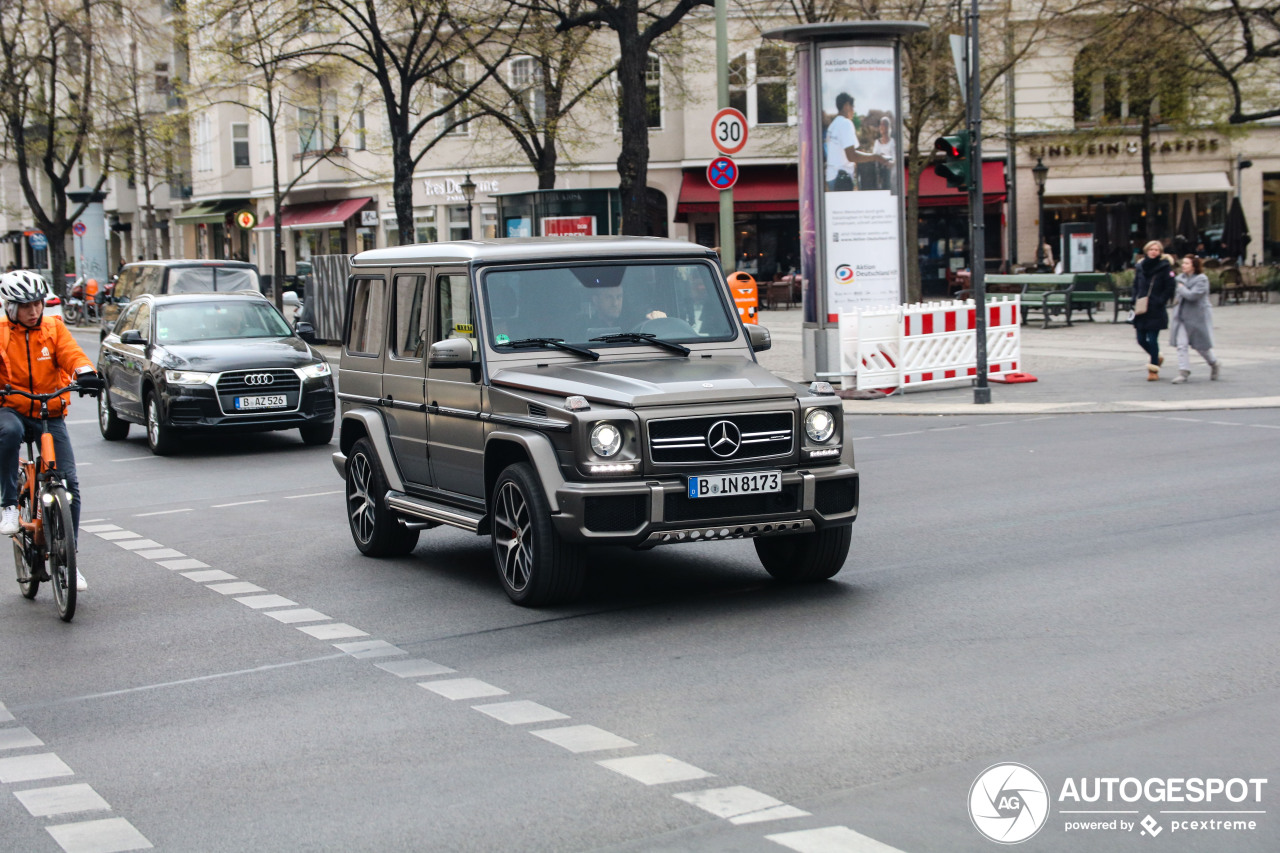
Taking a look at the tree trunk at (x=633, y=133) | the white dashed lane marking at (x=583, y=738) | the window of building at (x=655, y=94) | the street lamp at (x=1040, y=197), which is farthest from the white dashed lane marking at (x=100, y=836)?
the window of building at (x=655, y=94)

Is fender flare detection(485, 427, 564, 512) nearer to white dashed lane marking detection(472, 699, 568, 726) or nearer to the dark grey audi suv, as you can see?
white dashed lane marking detection(472, 699, 568, 726)

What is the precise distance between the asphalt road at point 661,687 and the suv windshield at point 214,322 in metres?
6.39

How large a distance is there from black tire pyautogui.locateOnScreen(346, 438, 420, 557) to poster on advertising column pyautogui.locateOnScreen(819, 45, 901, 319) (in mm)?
11442

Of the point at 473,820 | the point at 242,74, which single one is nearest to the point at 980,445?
the point at 473,820

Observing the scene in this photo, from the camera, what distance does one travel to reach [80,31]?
45438mm

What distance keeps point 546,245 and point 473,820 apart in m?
4.76

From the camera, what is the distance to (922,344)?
68.3 feet

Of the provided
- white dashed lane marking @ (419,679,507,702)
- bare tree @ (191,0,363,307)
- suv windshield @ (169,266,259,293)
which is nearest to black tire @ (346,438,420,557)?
white dashed lane marking @ (419,679,507,702)

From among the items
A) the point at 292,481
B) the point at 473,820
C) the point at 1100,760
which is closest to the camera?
the point at 473,820

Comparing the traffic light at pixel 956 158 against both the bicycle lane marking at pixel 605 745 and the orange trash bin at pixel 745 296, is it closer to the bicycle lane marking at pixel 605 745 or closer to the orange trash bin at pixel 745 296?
the orange trash bin at pixel 745 296

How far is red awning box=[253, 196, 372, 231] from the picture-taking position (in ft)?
198

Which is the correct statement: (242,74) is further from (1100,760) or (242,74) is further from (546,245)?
(1100,760)

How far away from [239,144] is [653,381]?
6652 centimetres

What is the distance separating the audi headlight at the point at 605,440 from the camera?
791 cm
